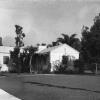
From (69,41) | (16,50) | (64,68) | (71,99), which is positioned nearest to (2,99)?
(71,99)

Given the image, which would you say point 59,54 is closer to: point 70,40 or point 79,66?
point 79,66

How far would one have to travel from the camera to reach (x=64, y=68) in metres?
43.8

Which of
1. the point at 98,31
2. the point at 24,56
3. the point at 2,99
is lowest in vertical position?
the point at 2,99

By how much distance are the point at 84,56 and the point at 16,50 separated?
38.6 feet

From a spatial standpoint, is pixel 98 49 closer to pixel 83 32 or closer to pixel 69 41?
pixel 83 32

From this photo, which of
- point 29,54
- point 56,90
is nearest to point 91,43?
point 29,54

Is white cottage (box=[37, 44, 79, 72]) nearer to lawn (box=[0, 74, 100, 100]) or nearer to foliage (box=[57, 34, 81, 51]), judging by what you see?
foliage (box=[57, 34, 81, 51])

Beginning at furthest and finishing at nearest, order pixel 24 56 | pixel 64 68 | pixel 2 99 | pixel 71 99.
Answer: pixel 24 56, pixel 64 68, pixel 2 99, pixel 71 99

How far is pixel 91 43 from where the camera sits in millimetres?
48000

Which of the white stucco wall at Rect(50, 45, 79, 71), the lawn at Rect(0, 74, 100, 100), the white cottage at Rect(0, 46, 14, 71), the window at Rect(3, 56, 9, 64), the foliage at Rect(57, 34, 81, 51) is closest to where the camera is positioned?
the lawn at Rect(0, 74, 100, 100)

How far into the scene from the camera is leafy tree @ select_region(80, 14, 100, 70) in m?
46.9

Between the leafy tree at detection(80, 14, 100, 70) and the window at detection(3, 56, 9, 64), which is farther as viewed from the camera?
the window at detection(3, 56, 9, 64)

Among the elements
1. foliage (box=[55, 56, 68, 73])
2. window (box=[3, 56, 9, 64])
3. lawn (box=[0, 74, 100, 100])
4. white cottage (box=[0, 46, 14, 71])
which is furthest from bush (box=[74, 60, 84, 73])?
lawn (box=[0, 74, 100, 100])

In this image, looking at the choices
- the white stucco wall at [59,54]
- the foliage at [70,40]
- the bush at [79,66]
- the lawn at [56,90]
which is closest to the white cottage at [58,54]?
the white stucco wall at [59,54]
